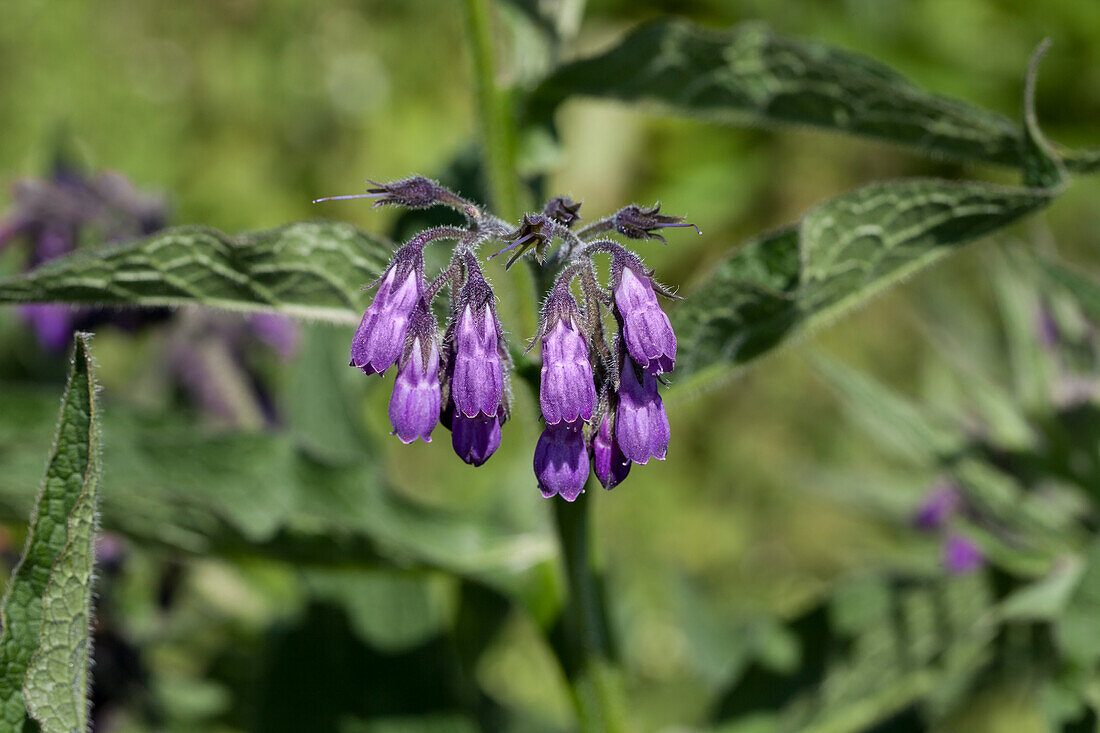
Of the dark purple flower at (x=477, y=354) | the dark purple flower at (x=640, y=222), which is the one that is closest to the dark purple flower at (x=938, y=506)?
the dark purple flower at (x=640, y=222)

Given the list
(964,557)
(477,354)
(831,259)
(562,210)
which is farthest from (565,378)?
(964,557)

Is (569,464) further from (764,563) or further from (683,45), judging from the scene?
(764,563)

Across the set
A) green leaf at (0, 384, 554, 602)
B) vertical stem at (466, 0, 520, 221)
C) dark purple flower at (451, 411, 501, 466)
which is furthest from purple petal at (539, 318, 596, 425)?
green leaf at (0, 384, 554, 602)

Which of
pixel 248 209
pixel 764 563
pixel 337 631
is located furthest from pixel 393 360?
pixel 248 209

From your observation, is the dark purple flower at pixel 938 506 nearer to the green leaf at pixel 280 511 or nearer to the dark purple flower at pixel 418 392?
the green leaf at pixel 280 511

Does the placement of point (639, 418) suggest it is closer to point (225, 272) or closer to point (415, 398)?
point (415, 398)

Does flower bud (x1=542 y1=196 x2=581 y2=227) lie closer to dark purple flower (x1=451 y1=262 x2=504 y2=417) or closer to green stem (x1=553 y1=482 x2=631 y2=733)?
dark purple flower (x1=451 y1=262 x2=504 y2=417)

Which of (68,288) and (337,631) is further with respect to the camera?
(337,631)
